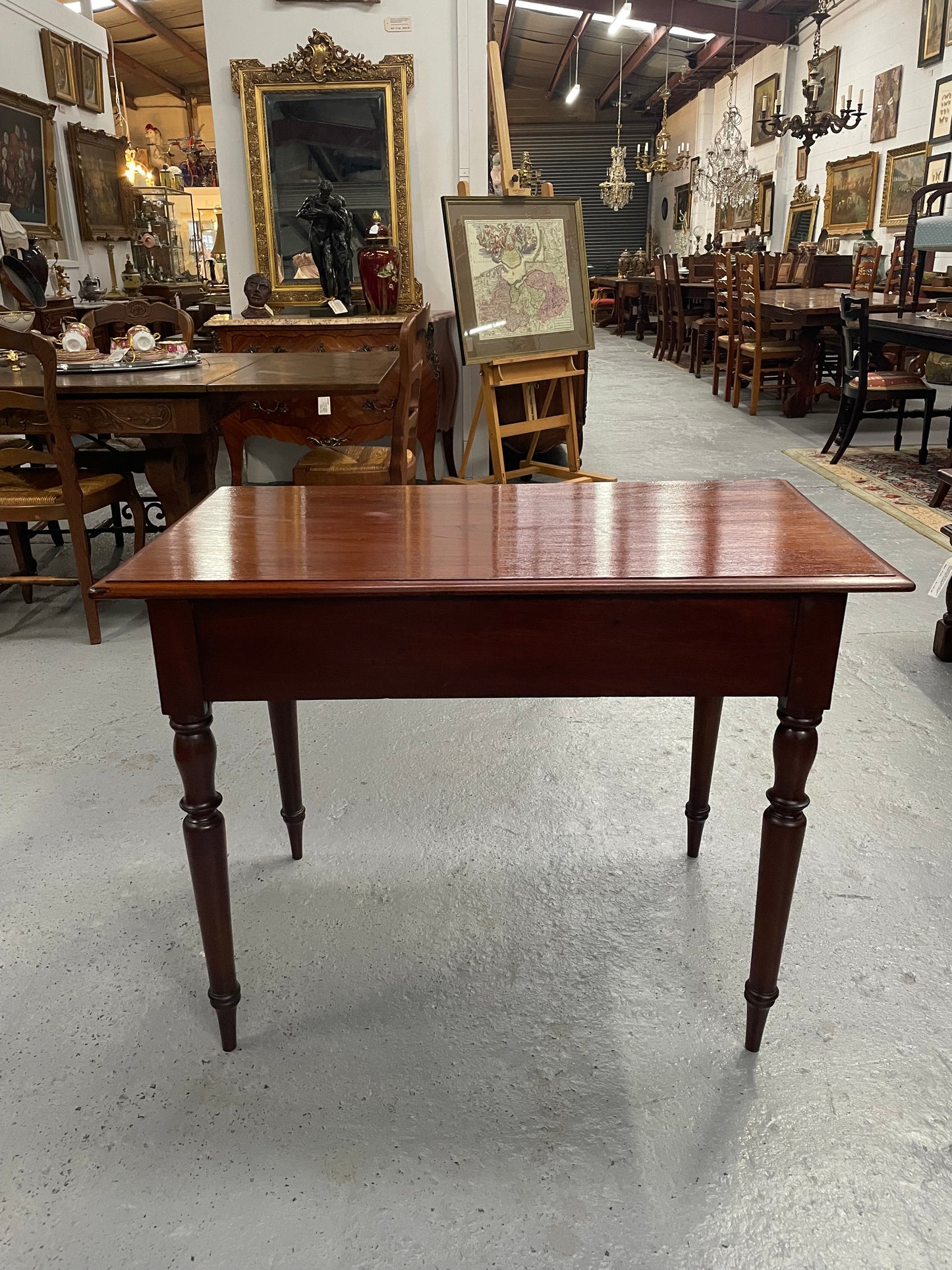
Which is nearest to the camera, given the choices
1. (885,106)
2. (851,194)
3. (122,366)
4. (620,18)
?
(122,366)

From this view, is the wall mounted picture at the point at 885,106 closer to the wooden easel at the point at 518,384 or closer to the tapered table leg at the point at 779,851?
the wooden easel at the point at 518,384

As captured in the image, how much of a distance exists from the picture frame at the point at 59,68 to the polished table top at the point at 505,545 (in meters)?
8.93

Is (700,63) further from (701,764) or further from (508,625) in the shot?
(508,625)

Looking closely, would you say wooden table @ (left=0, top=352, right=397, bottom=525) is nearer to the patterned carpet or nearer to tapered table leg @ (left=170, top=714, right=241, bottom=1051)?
tapered table leg @ (left=170, top=714, right=241, bottom=1051)

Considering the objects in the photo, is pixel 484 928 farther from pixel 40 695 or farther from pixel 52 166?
pixel 52 166

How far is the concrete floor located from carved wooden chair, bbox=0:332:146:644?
0.75 m

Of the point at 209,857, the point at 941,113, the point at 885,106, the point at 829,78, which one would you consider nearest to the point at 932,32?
the point at 941,113

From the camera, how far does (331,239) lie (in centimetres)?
490

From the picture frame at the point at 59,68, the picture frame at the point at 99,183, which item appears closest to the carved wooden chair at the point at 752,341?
the picture frame at the point at 99,183

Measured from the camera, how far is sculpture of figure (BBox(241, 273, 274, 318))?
4.92m

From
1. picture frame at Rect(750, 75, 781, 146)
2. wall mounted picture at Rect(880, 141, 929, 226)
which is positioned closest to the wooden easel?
wall mounted picture at Rect(880, 141, 929, 226)

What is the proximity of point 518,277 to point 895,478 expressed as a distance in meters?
2.38

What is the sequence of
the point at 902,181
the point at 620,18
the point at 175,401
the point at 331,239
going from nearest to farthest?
the point at 175,401 < the point at 331,239 < the point at 902,181 < the point at 620,18

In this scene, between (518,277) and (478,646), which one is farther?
(518,277)
